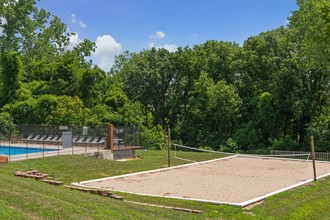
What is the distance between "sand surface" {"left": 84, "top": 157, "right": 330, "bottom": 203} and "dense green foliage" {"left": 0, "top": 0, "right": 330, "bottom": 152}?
10075 millimetres

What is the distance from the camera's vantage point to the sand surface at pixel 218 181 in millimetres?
13008

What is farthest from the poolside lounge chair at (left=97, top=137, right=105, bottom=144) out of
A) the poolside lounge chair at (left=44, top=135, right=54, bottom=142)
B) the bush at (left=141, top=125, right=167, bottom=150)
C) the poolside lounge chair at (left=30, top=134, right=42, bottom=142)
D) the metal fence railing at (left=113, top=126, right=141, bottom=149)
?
the bush at (left=141, top=125, right=167, bottom=150)

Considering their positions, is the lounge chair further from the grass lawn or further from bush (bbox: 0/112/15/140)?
the grass lawn

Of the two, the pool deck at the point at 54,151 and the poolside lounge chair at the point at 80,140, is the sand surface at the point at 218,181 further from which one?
the poolside lounge chair at the point at 80,140

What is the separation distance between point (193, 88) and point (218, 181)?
1131 inches

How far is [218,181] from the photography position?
1557 centimetres

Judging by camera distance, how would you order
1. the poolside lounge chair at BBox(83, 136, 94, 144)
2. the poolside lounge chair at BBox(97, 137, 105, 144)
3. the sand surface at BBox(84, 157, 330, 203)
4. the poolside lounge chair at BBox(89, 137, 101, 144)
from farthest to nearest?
the poolside lounge chair at BBox(83, 136, 94, 144) < the poolside lounge chair at BBox(89, 137, 101, 144) < the poolside lounge chair at BBox(97, 137, 105, 144) < the sand surface at BBox(84, 157, 330, 203)

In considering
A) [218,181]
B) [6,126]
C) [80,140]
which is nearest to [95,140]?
[80,140]

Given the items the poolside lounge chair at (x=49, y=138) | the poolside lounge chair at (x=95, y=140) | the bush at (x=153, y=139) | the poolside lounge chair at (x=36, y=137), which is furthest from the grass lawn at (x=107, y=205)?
the bush at (x=153, y=139)

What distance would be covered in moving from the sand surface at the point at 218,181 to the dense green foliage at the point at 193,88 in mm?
10075

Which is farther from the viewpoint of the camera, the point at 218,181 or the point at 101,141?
the point at 101,141

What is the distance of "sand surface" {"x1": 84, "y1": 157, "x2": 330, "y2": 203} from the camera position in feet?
42.7

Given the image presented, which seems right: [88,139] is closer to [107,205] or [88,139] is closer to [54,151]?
[54,151]

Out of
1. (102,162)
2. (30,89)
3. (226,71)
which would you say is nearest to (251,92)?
(226,71)
